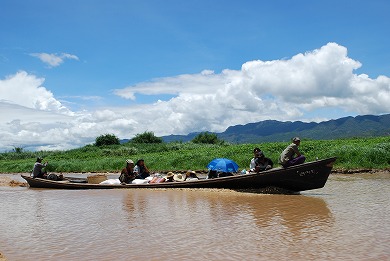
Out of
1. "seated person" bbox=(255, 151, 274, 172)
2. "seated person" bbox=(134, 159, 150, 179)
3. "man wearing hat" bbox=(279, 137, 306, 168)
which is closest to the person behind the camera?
"man wearing hat" bbox=(279, 137, 306, 168)

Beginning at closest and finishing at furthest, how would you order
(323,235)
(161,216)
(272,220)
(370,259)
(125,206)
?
(370,259), (323,235), (272,220), (161,216), (125,206)

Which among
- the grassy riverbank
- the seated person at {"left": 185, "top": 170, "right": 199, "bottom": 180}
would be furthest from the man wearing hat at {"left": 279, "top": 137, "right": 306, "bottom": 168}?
the grassy riverbank

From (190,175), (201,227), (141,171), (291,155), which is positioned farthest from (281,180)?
(141,171)

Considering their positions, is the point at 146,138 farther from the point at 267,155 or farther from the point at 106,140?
the point at 267,155

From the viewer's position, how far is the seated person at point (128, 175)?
48.6 feet

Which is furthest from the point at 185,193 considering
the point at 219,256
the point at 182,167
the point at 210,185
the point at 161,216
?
the point at 182,167

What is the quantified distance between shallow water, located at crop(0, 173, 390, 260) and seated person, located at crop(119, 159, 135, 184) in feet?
7.05

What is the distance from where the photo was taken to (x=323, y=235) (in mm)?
6711

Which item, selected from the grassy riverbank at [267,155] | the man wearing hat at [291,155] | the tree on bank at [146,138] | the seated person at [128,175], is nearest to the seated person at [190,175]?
the seated person at [128,175]

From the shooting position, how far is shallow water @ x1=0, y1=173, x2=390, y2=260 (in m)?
5.80

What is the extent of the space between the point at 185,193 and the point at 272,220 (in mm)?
5191

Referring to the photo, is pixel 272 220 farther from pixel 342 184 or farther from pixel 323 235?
pixel 342 184

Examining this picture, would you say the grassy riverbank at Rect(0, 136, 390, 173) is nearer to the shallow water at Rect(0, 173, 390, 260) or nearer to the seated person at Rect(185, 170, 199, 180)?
the shallow water at Rect(0, 173, 390, 260)

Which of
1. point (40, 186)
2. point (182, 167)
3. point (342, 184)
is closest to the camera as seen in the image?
point (342, 184)
